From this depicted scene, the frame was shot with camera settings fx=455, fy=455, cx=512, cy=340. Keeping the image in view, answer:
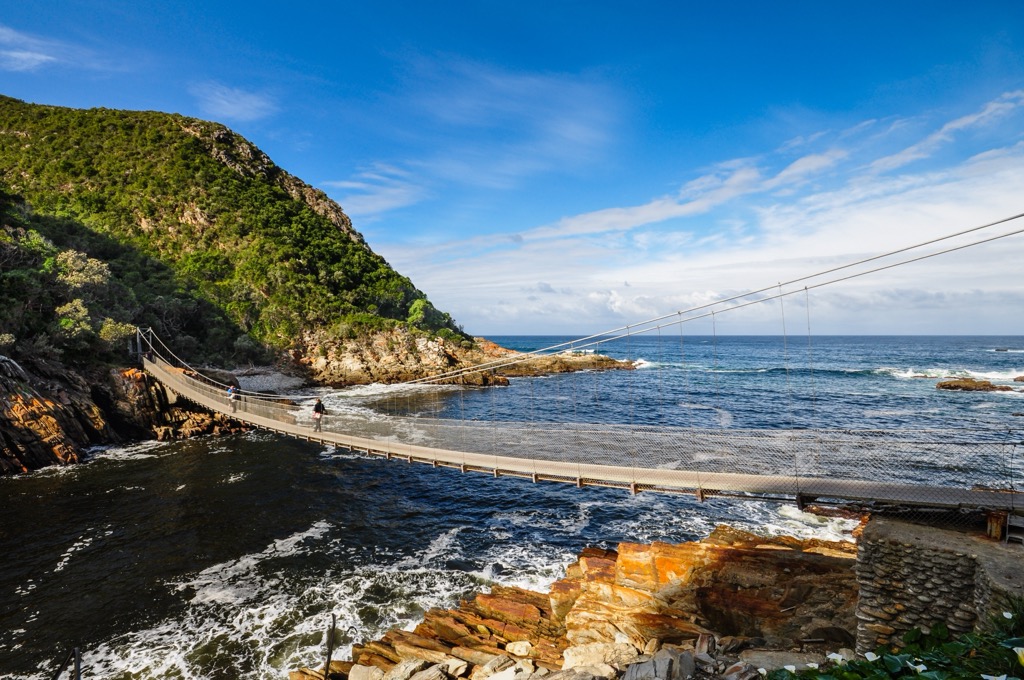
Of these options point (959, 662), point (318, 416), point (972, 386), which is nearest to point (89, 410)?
point (318, 416)

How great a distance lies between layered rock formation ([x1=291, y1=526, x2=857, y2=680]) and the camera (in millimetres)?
6062

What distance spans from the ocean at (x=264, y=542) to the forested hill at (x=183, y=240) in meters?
10.5

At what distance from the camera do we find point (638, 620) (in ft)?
22.7

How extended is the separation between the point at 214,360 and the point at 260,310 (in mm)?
8150

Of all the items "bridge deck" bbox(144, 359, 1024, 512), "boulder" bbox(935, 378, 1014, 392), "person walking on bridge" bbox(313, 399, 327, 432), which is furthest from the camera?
"boulder" bbox(935, 378, 1014, 392)

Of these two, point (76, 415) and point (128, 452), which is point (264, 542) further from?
point (76, 415)

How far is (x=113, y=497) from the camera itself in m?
A: 13.3

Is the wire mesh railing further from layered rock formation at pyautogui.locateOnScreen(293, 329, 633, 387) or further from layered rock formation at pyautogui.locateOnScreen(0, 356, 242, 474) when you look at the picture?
layered rock formation at pyautogui.locateOnScreen(293, 329, 633, 387)

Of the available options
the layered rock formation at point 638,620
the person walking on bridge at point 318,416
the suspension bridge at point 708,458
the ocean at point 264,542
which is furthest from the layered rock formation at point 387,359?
the layered rock formation at point 638,620

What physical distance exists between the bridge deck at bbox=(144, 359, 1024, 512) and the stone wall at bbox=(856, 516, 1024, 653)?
53cm

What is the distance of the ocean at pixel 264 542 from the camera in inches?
301

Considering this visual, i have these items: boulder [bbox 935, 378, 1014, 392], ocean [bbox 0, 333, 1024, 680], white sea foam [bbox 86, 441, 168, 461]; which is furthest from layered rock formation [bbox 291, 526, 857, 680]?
boulder [bbox 935, 378, 1014, 392]

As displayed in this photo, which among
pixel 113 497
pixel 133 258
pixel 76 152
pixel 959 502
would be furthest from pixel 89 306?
pixel 76 152

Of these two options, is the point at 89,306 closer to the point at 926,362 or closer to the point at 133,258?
the point at 133,258
